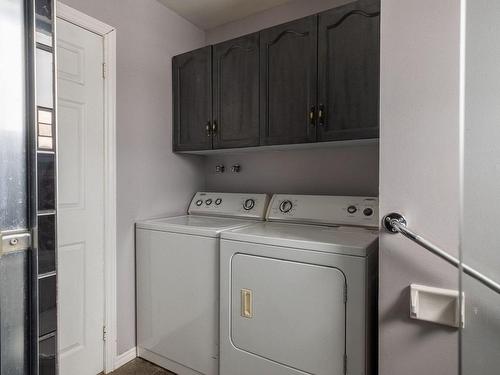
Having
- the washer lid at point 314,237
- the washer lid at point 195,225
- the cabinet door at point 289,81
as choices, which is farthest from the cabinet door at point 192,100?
the washer lid at point 314,237

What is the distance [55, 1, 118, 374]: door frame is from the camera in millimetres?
1885

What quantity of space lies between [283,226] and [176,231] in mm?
692

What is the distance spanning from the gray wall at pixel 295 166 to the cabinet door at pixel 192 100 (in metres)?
0.40

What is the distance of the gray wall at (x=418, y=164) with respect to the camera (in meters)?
0.98

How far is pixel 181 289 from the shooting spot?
182 centimetres

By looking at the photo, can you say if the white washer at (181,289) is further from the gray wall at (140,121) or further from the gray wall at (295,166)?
the gray wall at (295,166)

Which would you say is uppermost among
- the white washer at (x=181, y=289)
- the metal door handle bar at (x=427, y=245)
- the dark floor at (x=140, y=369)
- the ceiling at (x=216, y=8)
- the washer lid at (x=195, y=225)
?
the ceiling at (x=216, y=8)

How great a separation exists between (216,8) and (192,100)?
0.75 metres

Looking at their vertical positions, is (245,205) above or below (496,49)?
below

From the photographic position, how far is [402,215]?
41.6 inches

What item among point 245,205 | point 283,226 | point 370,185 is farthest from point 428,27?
point 245,205

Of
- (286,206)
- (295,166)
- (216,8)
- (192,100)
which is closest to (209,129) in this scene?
(192,100)

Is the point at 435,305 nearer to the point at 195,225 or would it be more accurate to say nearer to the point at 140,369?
the point at 195,225

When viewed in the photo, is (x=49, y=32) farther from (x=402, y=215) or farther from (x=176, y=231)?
(x=402, y=215)
